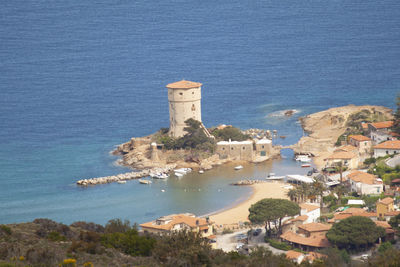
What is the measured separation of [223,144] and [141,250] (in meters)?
30.5

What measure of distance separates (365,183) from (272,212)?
7.27m

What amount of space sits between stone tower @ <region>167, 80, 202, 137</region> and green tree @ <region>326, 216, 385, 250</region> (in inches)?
932

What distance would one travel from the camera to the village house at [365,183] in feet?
160

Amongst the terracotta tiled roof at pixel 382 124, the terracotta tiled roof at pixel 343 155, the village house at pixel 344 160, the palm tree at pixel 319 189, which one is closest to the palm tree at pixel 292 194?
the palm tree at pixel 319 189

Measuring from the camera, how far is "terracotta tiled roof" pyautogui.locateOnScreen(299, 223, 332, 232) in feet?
138

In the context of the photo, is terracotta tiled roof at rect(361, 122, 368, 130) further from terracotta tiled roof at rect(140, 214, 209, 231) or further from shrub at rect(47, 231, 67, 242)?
shrub at rect(47, 231, 67, 242)

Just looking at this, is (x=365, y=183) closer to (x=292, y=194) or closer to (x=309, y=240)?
(x=292, y=194)

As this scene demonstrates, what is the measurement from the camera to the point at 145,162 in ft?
202

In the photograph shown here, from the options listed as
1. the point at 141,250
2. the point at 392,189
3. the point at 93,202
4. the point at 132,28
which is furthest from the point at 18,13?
the point at 141,250

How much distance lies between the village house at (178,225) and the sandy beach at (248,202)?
2.79 m

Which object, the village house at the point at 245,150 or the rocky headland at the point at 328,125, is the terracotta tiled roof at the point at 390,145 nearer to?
the rocky headland at the point at 328,125

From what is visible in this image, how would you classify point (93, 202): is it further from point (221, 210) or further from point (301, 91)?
point (301, 91)

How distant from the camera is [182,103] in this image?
63.1m

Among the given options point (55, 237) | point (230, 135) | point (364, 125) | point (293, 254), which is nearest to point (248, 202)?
point (230, 135)
